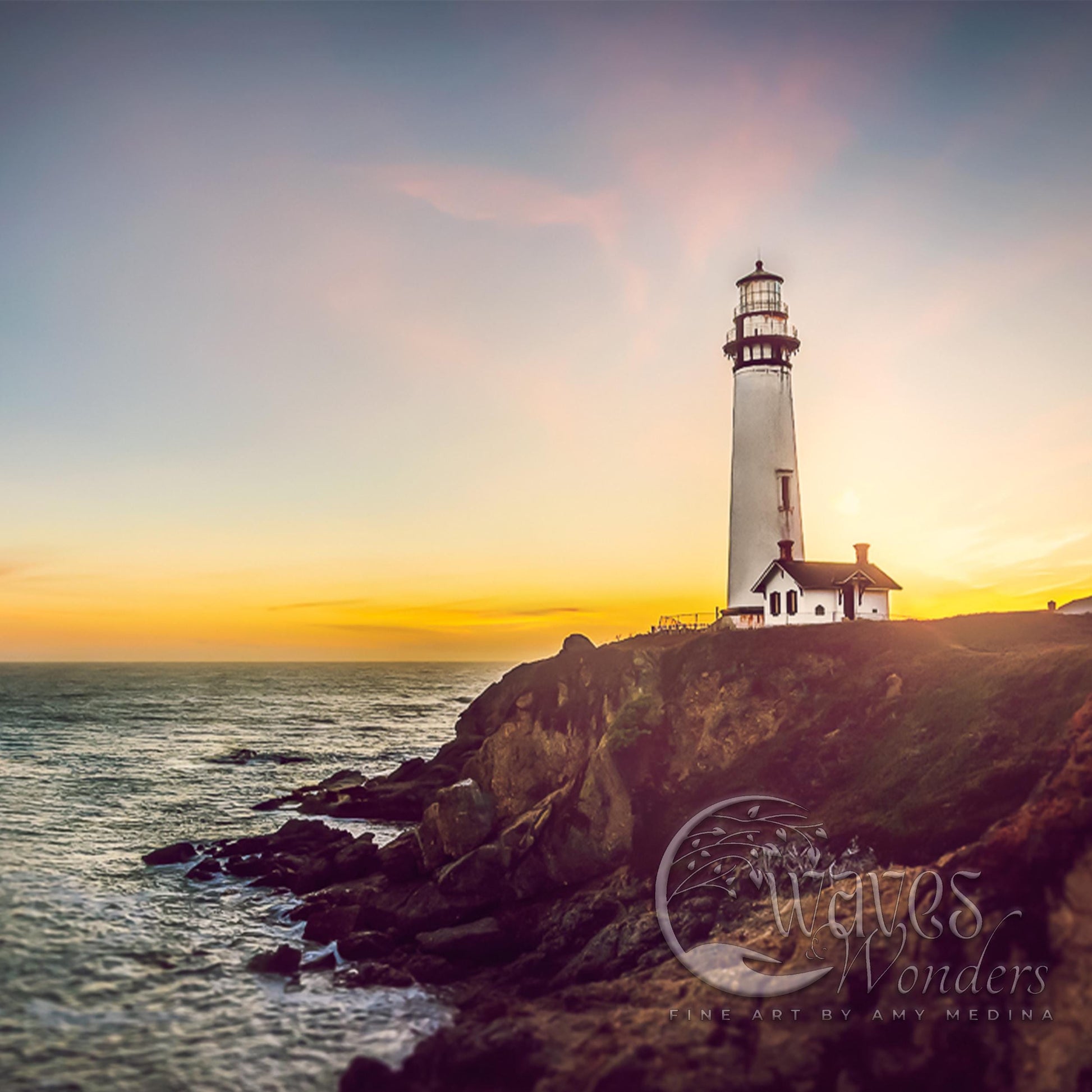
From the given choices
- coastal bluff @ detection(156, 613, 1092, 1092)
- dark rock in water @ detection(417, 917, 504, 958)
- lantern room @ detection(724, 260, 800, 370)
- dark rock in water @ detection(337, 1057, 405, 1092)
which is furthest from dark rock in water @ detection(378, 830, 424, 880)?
lantern room @ detection(724, 260, 800, 370)

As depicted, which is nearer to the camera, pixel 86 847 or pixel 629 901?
pixel 629 901

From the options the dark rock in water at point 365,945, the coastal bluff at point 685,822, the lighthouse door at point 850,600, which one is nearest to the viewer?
the coastal bluff at point 685,822

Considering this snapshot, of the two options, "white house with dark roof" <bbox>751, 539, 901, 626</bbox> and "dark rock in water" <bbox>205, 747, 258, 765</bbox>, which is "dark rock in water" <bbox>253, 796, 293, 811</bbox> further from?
"white house with dark roof" <bbox>751, 539, 901, 626</bbox>

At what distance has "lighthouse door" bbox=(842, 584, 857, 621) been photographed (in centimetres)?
3462

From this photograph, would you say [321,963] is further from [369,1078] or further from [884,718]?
[884,718]

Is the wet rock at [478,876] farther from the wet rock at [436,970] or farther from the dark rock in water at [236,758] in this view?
the dark rock in water at [236,758]

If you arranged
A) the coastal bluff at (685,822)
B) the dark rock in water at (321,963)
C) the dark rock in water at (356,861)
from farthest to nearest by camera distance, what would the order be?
→ the dark rock in water at (356,861), the dark rock in water at (321,963), the coastal bluff at (685,822)

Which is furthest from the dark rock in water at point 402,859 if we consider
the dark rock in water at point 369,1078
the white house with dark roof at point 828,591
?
the white house with dark roof at point 828,591

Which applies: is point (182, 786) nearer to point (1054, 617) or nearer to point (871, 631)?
point (871, 631)

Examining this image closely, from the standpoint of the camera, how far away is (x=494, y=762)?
A: 31.0 metres

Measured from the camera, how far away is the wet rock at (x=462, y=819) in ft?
82.8

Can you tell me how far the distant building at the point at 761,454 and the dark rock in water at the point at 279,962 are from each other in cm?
2484

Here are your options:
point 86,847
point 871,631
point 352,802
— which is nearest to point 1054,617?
point 871,631

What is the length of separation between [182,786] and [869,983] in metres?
40.1
